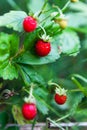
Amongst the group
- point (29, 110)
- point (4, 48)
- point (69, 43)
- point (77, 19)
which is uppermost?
point (77, 19)

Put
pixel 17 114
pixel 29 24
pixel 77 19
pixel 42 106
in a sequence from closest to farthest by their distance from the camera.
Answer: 1. pixel 29 24
2. pixel 42 106
3. pixel 17 114
4. pixel 77 19

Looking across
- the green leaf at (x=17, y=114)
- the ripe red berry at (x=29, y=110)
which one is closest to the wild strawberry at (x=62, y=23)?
the ripe red berry at (x=29, y=110)

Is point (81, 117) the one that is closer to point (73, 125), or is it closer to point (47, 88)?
point (73, 125)

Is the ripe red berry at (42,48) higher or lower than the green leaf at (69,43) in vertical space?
lower

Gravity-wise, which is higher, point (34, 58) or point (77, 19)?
point (77, 19)

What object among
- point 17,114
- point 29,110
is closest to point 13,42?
point 29,110

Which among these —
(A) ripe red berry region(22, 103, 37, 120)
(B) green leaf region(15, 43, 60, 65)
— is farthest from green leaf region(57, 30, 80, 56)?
(A) ripe red berry region(22, 103, 37, 120)

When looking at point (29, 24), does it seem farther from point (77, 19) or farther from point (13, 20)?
point (77, 19)

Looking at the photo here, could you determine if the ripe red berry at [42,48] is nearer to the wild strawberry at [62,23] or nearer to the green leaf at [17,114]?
the wild strawberry at [62,23]
